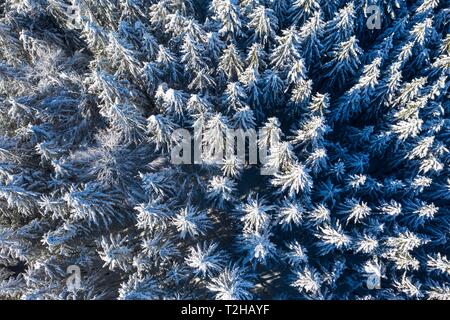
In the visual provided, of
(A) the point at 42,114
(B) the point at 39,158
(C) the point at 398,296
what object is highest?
Answer: (A) the point at 42,114

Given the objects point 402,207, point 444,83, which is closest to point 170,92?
point 402,207

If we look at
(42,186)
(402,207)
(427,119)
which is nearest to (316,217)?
(402,207)

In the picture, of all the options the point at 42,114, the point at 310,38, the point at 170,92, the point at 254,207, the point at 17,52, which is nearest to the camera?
the point at 254,207

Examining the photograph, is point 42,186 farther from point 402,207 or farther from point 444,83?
point 444,83

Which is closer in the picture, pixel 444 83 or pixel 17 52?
pixel 444 83

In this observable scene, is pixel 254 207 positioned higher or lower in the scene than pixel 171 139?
lower

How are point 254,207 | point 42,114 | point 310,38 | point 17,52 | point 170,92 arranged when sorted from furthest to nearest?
point 17,52, point 42,114, point 310,38, point 170,92, point 254,207
